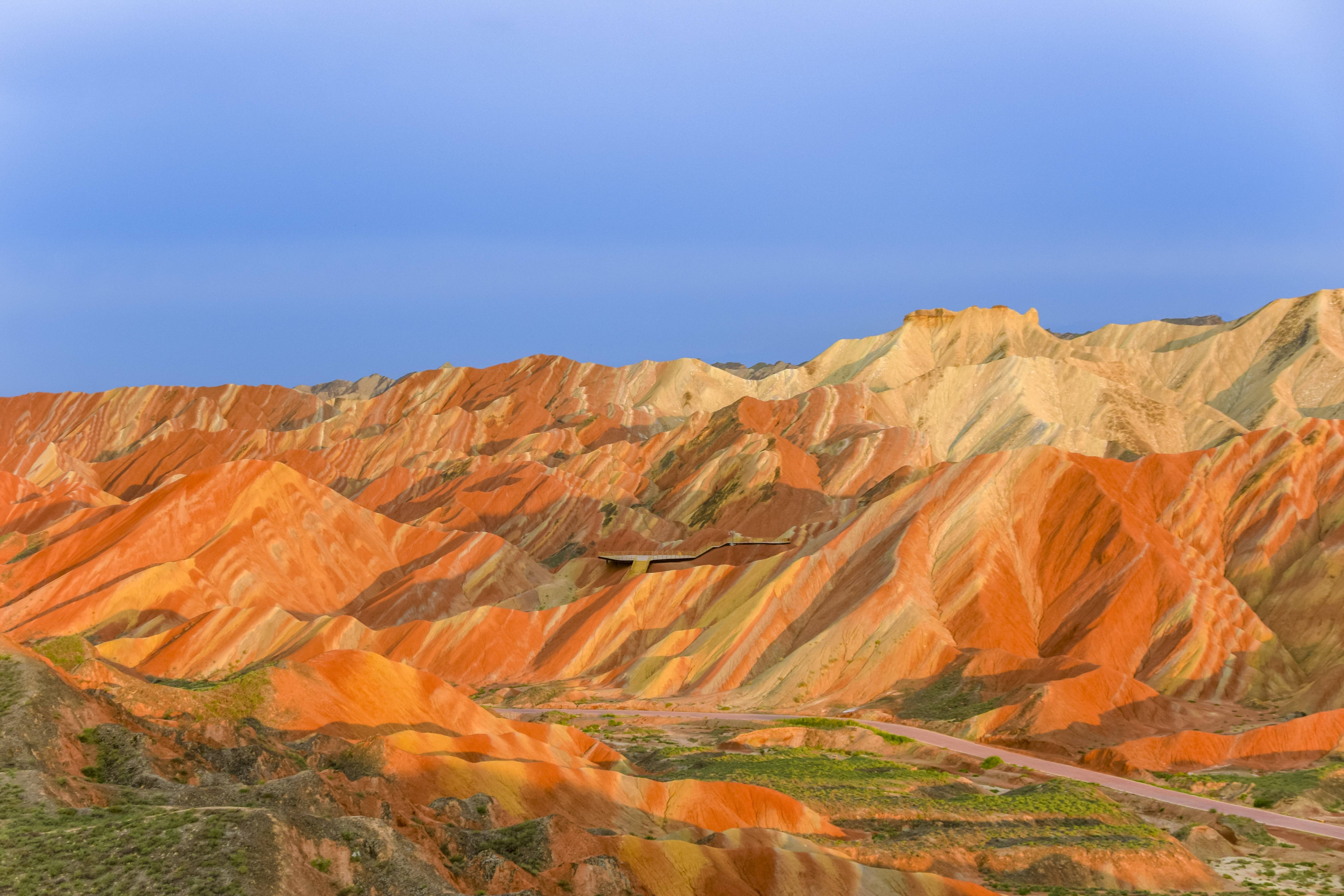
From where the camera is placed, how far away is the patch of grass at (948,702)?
70.4 m

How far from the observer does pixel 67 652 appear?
45.9 metres

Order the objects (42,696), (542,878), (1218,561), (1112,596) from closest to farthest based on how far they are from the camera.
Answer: (542,878)
(42,696)
(1112,596)
(1218,561)

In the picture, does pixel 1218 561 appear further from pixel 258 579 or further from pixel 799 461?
pixel 258 579

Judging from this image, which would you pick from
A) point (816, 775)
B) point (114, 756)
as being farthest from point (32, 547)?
point (114, 756)

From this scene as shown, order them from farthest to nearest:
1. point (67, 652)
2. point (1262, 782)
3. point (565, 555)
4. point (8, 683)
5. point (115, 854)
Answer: point (565, 555)
point (1262, 782)
point (67, 652)
point (8, 683)
point (115, 854)

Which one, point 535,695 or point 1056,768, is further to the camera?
point 535,695

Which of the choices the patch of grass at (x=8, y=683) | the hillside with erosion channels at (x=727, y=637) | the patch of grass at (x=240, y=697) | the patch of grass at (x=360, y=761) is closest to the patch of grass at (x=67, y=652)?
the hillside with erosion channels at (x=727, y=637)

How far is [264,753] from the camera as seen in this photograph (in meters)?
40.1

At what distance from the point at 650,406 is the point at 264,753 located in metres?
156

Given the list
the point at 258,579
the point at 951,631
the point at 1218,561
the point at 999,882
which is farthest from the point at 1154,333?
the point at 999,882

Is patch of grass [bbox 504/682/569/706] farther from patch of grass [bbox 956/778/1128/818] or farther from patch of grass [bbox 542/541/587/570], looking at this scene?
patch of grass [bbox 542/541/587/570]

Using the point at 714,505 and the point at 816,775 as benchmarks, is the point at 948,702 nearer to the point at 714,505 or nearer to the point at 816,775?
the point at 816,775

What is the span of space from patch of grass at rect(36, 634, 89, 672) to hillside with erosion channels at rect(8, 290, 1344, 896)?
0.22 m

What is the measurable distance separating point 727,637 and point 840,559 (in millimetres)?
10581
